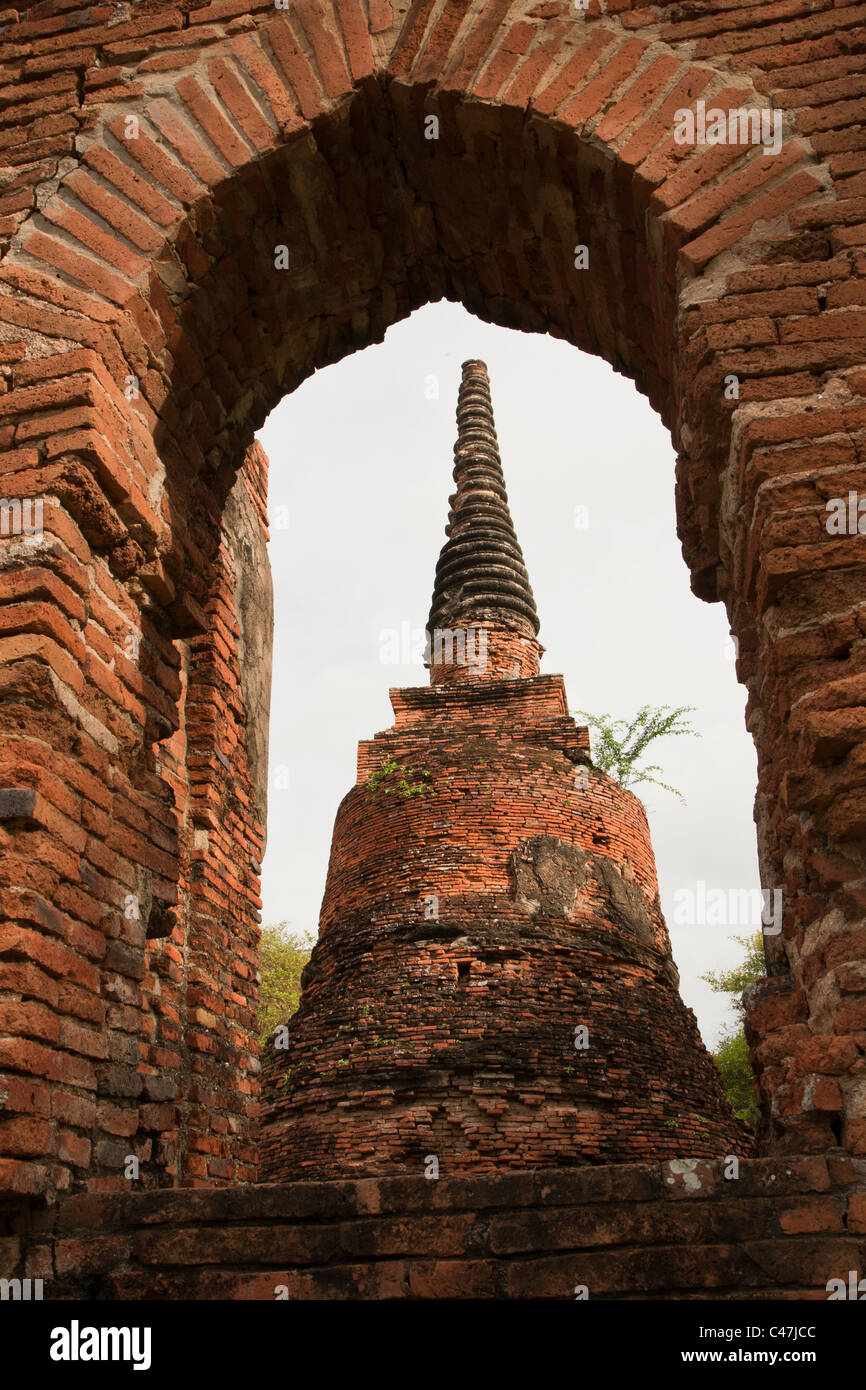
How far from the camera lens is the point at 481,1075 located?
8586 mm

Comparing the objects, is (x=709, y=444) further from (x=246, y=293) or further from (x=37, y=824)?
(x=37, y=824)

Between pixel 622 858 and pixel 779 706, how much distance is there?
8118 mm

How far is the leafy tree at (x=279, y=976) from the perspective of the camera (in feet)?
80.0

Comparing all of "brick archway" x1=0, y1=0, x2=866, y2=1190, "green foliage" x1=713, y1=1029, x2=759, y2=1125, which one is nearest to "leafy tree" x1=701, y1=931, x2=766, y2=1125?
"green foliage" x1=713, y1=1029, x2=759, y2=1125

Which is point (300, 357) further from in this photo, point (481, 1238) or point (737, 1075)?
point (737, 1075)

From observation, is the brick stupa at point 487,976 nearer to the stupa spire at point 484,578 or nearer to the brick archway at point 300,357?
the stupa spire at point 484,578

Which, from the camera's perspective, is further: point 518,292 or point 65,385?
point 518,292

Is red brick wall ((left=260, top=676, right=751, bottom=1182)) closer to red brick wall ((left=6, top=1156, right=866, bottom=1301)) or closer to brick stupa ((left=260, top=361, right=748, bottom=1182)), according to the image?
brick stupa ((left=260, top=361, right=748, bottom=1182))

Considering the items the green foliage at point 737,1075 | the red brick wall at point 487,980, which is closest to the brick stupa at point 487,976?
the red brick wall at point 487,980

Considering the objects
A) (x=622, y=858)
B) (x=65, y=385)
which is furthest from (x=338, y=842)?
(x=65, y=385)

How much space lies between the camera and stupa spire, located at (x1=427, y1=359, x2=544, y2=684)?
14320mm

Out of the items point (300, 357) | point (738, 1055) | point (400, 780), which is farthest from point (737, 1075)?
point (300, 357)

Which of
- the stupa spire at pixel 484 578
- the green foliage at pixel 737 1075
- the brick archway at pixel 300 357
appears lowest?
the green foliage at pixel 737 1075

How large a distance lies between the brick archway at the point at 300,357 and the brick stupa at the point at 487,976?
4146 millimetres
